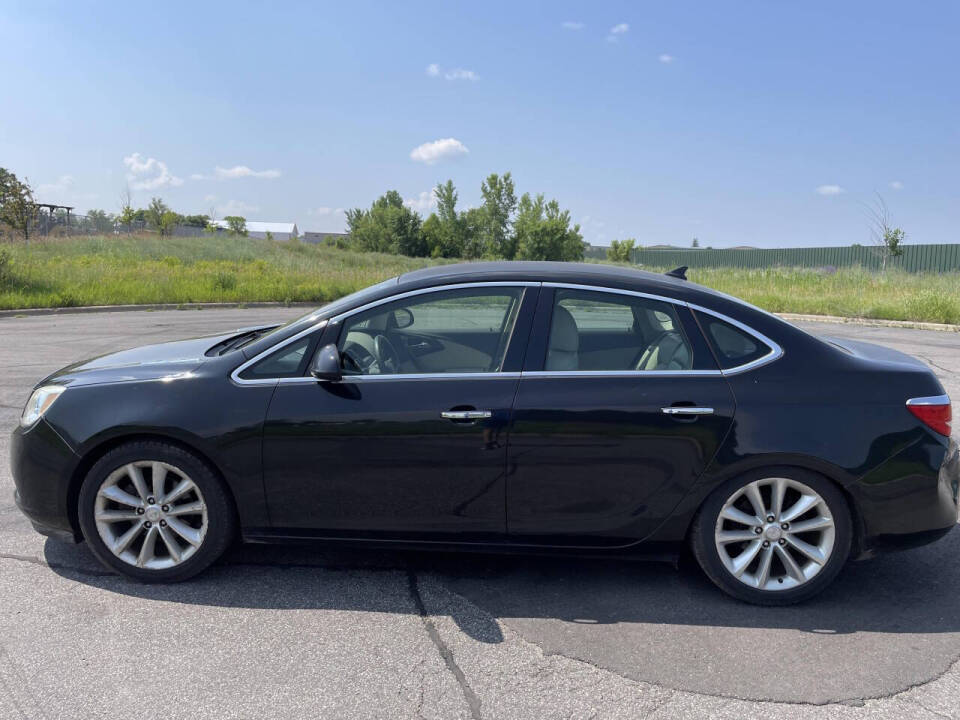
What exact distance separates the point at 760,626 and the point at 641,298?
1.62 m

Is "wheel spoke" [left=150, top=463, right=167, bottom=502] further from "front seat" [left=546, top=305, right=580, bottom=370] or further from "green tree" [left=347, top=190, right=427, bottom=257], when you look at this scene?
"green tree" [left=347, top=190, right=427, bottom=257]

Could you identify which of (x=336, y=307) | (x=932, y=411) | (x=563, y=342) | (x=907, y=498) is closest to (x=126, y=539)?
(x=336, y=307)

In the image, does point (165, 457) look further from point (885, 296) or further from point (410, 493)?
point (885, 296)

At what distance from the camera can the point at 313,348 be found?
3668 millimetres

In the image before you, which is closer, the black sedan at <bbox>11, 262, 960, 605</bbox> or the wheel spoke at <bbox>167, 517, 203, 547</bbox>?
the black sedan at <bbox>11, 262, 960, 605</bbox>

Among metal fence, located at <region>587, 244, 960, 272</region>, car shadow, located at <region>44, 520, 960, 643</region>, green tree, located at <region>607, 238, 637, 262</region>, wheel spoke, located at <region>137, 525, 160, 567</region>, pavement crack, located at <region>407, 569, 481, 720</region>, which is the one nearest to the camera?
pavement crack, located at <region>407, 569, 481, 720</region>

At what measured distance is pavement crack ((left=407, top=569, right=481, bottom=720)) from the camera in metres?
2.75

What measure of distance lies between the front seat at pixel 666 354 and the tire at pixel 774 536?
607mm

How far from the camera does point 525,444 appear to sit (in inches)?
136

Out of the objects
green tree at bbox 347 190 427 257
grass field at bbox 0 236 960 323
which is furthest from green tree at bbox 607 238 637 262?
grass field at bbox 0 236 960 323

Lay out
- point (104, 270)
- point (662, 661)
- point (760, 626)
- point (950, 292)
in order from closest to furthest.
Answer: point (662, 661) → point (760, 626) → point (950, 292) → point (104, 270)

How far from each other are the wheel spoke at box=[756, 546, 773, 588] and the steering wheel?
6.41 feet

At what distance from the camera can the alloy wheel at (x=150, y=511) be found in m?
3.63

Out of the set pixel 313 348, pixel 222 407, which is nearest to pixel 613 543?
pixel 313 348
